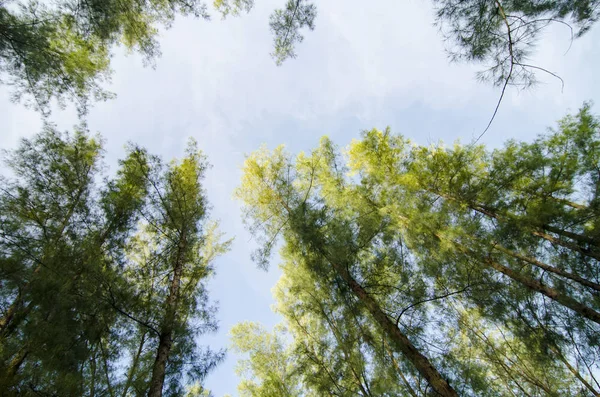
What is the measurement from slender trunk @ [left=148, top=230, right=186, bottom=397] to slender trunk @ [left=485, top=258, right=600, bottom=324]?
17.9 ft

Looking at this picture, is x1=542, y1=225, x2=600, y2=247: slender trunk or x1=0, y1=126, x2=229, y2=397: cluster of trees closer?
x1=0, y1=126, x2=229, y2=397: cluster of trees

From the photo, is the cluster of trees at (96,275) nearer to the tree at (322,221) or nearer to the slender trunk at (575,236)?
the tree at (322,221)

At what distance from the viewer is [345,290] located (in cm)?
486

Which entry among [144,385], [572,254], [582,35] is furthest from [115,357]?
[572,254]

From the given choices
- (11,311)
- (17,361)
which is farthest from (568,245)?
(11,311)

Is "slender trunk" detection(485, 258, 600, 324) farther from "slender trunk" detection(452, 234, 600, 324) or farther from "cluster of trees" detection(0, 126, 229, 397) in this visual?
"cluster of trees" detection(0, 126, 229, 397)

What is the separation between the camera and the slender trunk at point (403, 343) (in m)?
3.49

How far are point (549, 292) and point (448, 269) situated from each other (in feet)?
6.32

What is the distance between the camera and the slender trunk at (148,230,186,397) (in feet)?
11.3

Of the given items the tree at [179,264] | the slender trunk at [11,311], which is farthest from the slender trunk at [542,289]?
the slender trunk at [11,311]

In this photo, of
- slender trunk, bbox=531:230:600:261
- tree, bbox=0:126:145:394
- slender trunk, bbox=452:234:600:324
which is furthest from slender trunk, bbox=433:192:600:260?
tree, bbox=0:126:145:394

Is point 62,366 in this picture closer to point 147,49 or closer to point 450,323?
point 147,49

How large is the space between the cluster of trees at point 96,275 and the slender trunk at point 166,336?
0.01m

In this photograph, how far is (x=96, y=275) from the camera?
3.59 m
